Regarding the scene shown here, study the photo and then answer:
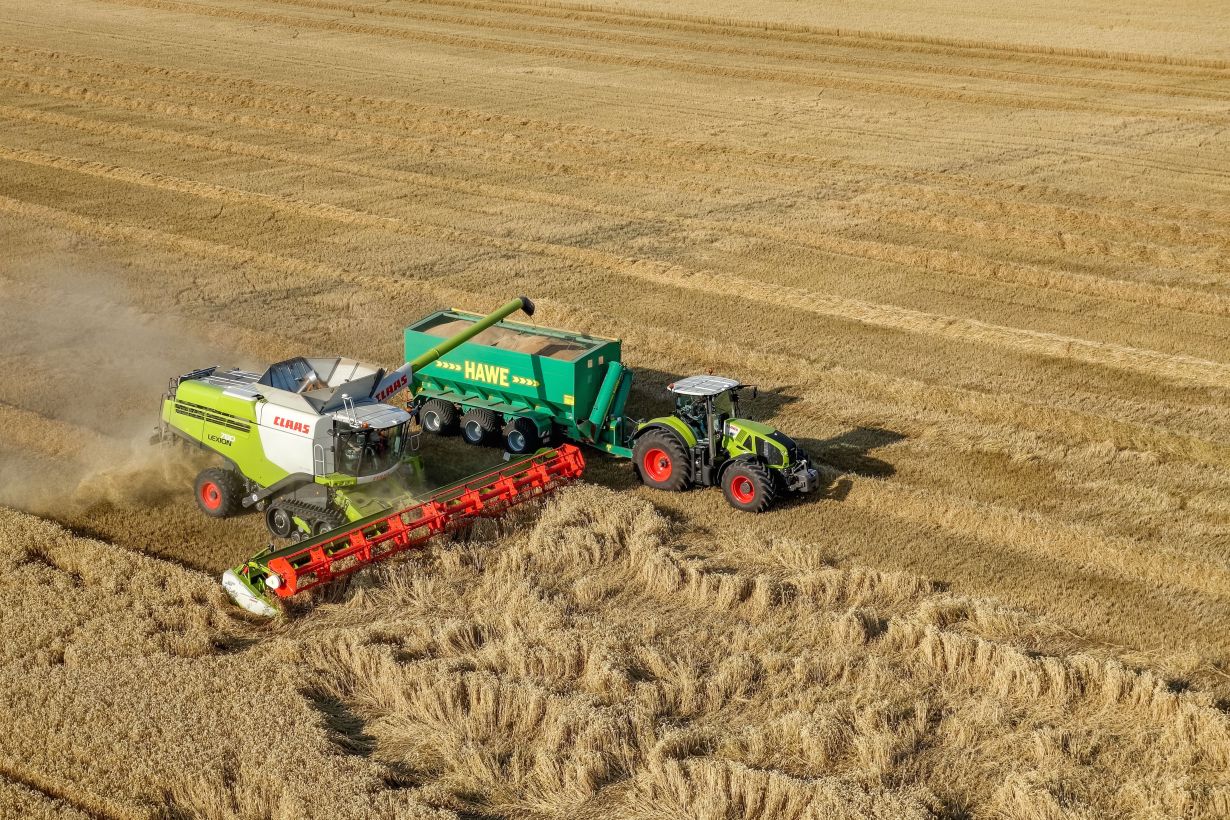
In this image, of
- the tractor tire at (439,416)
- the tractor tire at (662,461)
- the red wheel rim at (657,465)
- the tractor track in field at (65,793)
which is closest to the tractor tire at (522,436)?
the tractor tire at (439,416)

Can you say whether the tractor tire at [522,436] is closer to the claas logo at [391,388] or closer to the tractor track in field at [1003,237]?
the claas logo at [391,388]

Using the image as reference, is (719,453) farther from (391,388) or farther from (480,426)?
(391,388)

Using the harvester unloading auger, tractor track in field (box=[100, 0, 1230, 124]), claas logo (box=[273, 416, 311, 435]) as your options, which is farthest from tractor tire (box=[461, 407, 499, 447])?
tractor track in field (box=[100, 0, 1230, 124])

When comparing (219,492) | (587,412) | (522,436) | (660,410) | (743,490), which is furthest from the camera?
(660,410)

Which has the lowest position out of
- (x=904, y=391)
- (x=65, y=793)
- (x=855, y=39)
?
(x=65, y=793)

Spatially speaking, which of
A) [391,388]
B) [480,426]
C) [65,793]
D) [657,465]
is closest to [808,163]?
[480,426]

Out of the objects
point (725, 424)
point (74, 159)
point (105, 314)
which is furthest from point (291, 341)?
point (74, 159)
